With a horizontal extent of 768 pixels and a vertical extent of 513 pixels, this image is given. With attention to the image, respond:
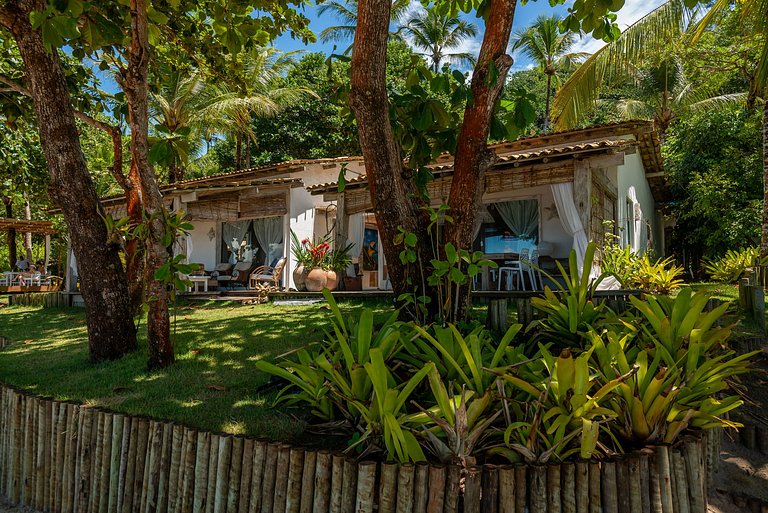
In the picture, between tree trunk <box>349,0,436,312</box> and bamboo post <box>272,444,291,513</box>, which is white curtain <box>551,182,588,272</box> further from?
bamboo post <box>272,444,291,513</box>

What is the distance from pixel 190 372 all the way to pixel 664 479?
344 cm

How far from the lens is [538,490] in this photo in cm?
190

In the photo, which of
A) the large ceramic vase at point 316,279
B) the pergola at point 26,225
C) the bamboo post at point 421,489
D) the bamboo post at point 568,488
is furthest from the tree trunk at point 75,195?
the pergola at point 26,225

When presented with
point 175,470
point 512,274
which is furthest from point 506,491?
point 512,274

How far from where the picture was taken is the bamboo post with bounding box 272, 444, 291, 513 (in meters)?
2.11

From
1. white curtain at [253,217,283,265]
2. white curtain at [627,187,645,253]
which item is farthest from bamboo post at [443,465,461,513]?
white curtain at [253,217,283,265]

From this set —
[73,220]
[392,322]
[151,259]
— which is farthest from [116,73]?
[392,322]

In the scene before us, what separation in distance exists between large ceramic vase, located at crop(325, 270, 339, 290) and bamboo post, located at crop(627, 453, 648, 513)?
888cm

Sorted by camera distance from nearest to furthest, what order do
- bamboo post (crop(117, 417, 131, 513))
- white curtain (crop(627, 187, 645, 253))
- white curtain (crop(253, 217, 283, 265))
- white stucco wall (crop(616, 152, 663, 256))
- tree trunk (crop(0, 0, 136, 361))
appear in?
bamboo post (crop(117, 417, 131, 513)), tree trunk (crop(0, 0, 136, 361)), white stucco wall (crop(616, 152, 663, 256)), white curtain (crop(627, 187, 645, 253)), white curtain (crop(253, 217, 283, 265))

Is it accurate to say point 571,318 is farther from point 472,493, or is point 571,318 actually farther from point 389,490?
point 389,490

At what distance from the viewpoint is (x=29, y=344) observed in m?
6.27

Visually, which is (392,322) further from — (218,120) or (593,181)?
(218,120)

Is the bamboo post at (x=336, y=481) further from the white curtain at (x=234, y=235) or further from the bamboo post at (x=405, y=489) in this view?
the white curtain at (x=234, y=235)

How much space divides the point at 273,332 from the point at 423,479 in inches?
172
